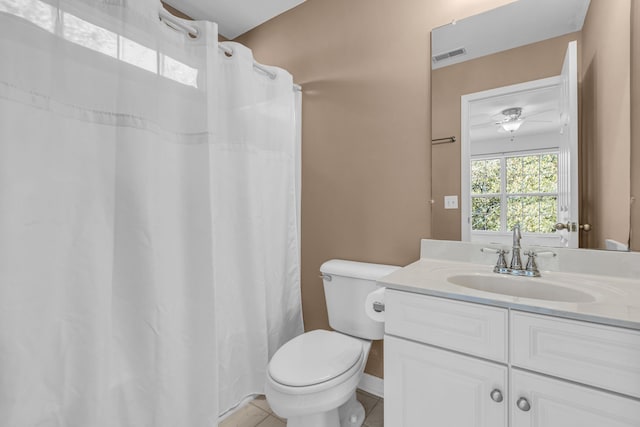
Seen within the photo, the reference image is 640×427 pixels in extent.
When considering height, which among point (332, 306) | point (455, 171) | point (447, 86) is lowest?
point (332, 306)

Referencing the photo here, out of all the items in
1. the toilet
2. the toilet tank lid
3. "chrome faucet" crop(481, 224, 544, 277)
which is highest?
"chrome faucet" crop(481, 224, 544, 277)

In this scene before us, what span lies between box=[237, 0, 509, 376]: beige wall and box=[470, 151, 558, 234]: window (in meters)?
0.24

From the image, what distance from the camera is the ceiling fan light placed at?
4.47 feet

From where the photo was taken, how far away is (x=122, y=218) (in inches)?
46.5

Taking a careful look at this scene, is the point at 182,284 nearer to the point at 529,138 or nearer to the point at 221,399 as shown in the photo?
the point at 221,399

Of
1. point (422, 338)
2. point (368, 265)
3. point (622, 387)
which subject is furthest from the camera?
point (368, 265)

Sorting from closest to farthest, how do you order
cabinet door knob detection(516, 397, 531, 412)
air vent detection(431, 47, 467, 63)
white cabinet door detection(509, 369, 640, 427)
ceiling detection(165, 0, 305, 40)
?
white cabinet door detection(509, 369, 640, 427) < cabinet door knob detection(516, 397, 531, 412) < air vent detection(431, 47, 467, 63) < ceiling detection(165, 0, 305, 40)

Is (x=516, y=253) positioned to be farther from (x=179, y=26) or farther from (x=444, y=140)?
(x=179, y=26)

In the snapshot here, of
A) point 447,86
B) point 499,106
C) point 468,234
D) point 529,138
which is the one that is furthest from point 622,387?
point 447,86

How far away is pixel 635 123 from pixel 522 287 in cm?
73

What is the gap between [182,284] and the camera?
4.36ft

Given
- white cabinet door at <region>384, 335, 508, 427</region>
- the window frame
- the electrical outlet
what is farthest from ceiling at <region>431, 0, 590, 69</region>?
white cabinet door at <region>384, 335, 508, 427</region>

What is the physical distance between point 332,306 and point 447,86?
1325 millimetres

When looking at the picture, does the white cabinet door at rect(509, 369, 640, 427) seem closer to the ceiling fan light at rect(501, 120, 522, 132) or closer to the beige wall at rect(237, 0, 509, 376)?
the beige wall at rect(237, 0, 509, 376)
